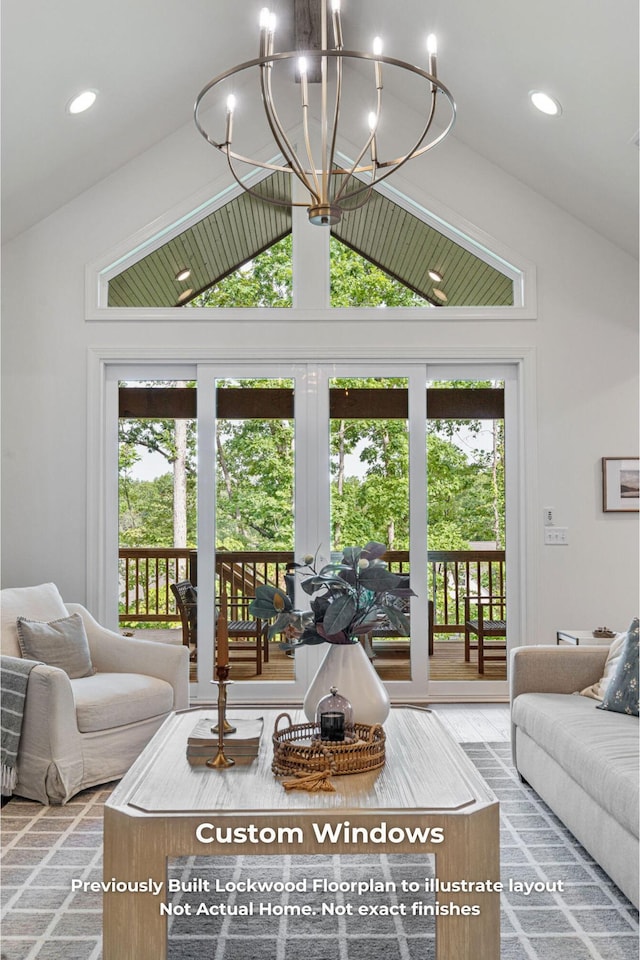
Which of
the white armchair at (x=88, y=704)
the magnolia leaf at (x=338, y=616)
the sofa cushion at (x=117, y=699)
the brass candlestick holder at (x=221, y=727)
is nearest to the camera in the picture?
the brass candlestick holder at (x=221, y=727)

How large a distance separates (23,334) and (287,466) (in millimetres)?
1811

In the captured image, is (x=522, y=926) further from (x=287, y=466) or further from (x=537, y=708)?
(x=287, y=466)

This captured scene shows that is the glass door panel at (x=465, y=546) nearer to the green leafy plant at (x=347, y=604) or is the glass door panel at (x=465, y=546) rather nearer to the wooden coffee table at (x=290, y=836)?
the green leafy plant at (x=347, y=604)

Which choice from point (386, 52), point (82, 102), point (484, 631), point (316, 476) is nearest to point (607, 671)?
point (484, 631)

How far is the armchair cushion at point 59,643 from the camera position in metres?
3.65

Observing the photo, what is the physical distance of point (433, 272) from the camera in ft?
16.9

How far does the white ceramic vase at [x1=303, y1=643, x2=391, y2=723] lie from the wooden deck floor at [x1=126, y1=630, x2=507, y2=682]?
2.47 m

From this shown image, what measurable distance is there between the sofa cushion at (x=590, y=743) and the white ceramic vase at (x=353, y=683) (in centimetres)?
68

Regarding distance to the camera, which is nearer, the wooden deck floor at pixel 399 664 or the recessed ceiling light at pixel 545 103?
the recessed ceiling light at pixel 545 103

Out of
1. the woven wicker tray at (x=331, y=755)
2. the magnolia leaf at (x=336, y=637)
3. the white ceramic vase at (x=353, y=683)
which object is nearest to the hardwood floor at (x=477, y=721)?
→ the white ceramic vase at (x=353, y=683)

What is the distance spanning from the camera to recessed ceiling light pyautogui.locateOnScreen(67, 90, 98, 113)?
4098 millimetres

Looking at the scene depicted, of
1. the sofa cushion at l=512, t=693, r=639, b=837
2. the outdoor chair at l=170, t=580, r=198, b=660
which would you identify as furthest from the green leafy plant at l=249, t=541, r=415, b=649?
the outdoor chair at l=170, t=580, r=198, b=660

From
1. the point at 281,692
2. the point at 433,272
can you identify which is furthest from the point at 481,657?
the point at 433,272

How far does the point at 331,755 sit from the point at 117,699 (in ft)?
5.22
